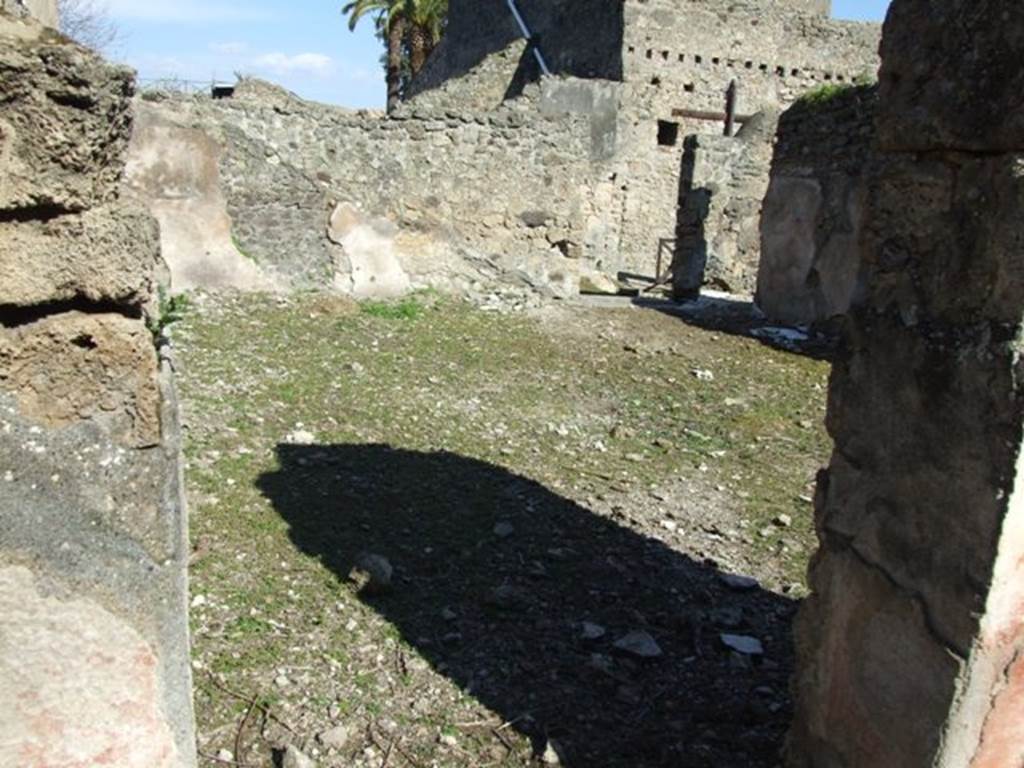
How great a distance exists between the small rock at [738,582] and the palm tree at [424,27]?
22.7 meters

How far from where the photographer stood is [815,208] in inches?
369

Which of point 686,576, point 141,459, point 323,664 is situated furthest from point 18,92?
point 686,576

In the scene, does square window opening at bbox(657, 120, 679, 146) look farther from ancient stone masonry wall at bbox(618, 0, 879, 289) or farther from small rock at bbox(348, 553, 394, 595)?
small rock at bbox(348, 553, 394, 595)

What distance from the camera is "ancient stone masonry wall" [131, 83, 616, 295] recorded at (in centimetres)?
803

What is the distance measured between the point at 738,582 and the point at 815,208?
21.5 ft

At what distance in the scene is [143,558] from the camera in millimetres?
1523

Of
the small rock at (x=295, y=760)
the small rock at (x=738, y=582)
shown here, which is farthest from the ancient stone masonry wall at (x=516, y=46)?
the small rock at (x=295, y=760)

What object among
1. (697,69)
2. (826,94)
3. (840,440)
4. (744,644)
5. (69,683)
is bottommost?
(744,644)

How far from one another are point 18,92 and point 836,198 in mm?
8862

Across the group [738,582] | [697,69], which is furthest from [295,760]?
[697,69]

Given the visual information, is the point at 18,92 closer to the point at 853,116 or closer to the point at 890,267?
the point at 890,267

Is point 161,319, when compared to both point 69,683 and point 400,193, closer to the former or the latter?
point 69,683

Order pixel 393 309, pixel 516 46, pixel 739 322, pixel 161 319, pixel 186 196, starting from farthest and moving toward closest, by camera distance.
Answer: pixel 516 46 < pixel 739 322 < pixel 393 309 < pixel 186 196 < pixel 161 319

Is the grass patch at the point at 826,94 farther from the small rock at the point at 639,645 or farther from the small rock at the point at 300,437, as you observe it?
the small rock at the point at 639,645
